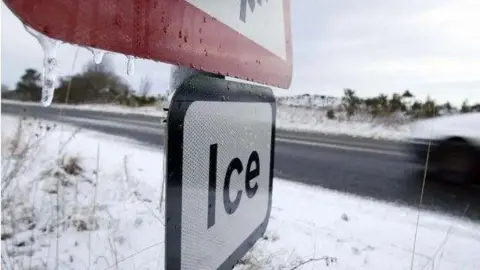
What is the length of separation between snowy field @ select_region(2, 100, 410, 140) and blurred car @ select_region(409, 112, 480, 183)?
629 centimetres

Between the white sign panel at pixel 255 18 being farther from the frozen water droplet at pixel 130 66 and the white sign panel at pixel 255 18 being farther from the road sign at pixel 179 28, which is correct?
the frozen water droplet at pixel 130 66

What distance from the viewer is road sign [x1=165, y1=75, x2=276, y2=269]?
1.66ft

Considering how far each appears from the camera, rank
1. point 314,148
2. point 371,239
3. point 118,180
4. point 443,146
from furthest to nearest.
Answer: point 314,148
point 443,146
point 118,180
point 371,239

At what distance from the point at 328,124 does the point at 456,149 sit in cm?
1040

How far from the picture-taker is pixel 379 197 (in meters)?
5.02

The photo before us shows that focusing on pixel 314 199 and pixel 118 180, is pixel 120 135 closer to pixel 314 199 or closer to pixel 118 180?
pixel 118 180

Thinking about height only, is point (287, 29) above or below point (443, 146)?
above

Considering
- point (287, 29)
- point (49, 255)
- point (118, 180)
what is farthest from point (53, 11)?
point (118, 180)

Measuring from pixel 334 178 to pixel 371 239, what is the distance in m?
2.71

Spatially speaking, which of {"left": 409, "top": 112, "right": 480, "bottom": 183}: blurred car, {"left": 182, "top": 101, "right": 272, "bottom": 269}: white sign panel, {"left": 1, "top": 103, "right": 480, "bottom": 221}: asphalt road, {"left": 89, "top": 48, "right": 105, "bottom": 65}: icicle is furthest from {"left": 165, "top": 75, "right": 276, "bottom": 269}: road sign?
{"left": 409, "top": 112, "right": 480, "bottom": 183}: blurred car

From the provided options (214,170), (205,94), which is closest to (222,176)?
(214,170)

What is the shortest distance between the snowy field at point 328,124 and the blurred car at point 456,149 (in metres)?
6.29

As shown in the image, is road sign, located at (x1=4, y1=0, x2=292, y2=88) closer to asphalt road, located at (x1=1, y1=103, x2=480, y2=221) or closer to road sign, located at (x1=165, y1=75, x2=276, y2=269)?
road sign, located at (x1=165, y1=75, x2=276, y2=269)

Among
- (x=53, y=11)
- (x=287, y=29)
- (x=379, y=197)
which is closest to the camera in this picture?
(x=53, y=11)
